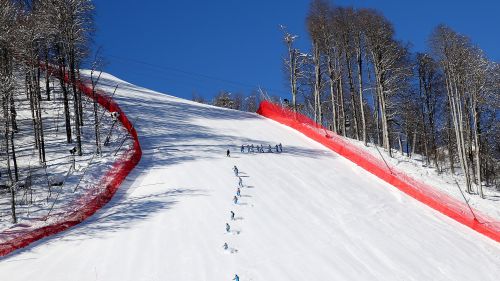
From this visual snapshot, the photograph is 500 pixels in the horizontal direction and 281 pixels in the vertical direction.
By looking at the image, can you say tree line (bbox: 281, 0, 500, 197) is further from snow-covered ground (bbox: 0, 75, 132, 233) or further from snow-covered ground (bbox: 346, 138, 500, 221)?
snow-covered ground (bbox: 0, 75, 132, 233)

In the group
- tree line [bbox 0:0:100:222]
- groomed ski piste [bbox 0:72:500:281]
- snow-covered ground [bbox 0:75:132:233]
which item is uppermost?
tree line [bbox 0:0:100:222]

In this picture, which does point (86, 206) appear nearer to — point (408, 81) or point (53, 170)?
point (53, 170)

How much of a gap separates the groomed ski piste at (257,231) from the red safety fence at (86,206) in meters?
0.30

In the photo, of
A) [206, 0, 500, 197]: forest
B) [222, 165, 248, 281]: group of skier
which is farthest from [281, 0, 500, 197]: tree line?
[222, 165, 248, 281]: group of skier

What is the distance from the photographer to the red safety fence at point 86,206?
17.1 meters

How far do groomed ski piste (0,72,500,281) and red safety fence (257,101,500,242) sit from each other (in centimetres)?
35

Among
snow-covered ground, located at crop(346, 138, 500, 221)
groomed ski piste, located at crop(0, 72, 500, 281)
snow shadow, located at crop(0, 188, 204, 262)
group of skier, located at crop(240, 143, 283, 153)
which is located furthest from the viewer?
group of skier, located at crop(240, 143, 283, 153)

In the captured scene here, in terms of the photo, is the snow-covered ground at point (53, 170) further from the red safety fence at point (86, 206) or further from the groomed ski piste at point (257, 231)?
the groomed ski piste at point (257, 231)

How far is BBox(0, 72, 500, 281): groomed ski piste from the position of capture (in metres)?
15.5

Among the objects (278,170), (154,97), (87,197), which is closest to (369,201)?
(278,170)

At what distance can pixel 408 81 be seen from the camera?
42.1 metres

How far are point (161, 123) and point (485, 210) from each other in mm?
19439

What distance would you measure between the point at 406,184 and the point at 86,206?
13290mm

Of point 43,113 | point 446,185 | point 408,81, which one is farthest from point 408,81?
point 43,113
